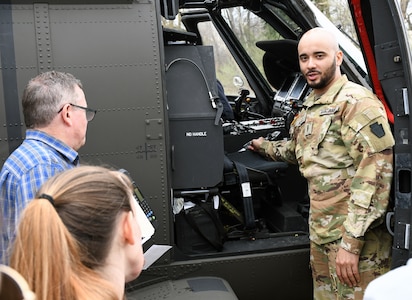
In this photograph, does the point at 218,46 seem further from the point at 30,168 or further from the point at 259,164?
the point at 30,168

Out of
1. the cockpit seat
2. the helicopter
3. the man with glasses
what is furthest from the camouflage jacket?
the man with glasses

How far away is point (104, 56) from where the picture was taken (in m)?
2.62

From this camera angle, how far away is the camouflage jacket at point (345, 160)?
2443 mm

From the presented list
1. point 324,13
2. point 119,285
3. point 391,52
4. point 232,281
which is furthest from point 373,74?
point 119,285

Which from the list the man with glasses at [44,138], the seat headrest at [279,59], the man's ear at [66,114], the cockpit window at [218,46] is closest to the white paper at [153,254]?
the man with glasses at [44,138]

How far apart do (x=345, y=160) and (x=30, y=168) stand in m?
1.58

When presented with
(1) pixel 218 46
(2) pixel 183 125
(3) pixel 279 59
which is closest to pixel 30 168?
(2) pixel 183 125

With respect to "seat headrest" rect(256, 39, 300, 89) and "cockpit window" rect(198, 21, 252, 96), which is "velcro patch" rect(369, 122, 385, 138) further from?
"cockpit window" rect(198, 21, 252, 96)

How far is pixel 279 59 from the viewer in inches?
190

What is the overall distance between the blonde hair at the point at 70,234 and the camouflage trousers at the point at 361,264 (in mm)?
1790

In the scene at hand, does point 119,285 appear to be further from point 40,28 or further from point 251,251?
point 251,251

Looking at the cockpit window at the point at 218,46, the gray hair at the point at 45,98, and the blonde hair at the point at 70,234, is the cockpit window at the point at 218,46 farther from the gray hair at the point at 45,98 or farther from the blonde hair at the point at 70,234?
the blonde hair at the point at 70,234

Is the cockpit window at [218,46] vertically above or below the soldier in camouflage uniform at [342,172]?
above

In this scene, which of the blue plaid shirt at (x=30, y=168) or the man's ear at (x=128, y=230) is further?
the blue plaid shirt at (x=30, y=168)
